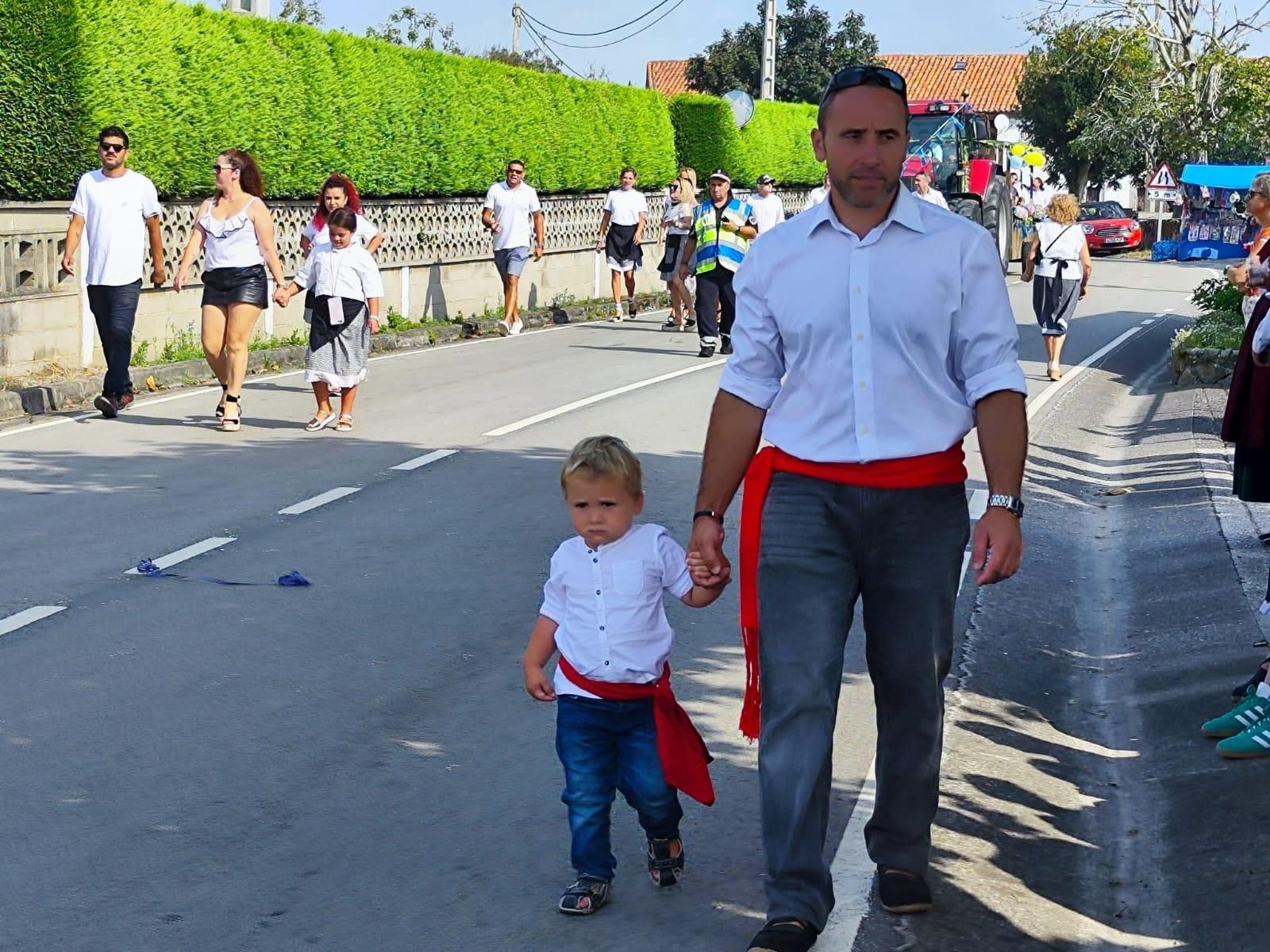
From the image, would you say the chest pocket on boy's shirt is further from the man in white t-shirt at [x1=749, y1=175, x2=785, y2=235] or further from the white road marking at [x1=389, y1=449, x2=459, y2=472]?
the man in white t-shirt at [x1=749, y1=175, x2=785, y2=235]

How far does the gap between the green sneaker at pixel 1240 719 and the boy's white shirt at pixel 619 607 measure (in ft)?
7.64

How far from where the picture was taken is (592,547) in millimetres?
4668

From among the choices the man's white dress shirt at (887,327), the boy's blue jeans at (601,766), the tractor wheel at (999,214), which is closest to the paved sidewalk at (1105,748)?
the boy's blue jeans at (601,766)

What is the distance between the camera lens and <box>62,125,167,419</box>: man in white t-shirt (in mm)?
13594

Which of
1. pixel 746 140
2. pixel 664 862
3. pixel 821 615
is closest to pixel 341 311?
pixel 664 862

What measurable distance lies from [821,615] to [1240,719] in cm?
243

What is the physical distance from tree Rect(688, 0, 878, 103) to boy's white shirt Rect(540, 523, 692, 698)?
64112 mm

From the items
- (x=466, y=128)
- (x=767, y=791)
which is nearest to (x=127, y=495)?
(x=767, y=791)

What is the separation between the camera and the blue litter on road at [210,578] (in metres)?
8.38

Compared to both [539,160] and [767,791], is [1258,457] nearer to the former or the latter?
[767,791]

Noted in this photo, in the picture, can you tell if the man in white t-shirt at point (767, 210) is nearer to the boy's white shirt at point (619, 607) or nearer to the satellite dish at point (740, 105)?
the satellite dish at point (740, 105)

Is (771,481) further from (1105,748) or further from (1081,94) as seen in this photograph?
(1081,94)

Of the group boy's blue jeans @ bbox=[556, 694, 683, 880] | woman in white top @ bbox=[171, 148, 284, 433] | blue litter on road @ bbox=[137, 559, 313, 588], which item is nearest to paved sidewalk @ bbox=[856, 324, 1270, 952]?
boy's blue jeans @ bbox=[556, 694, 683, 880]

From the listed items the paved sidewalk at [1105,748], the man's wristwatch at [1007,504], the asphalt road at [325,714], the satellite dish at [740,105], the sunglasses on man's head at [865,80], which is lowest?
the paved sidewalk at [1105,748]
